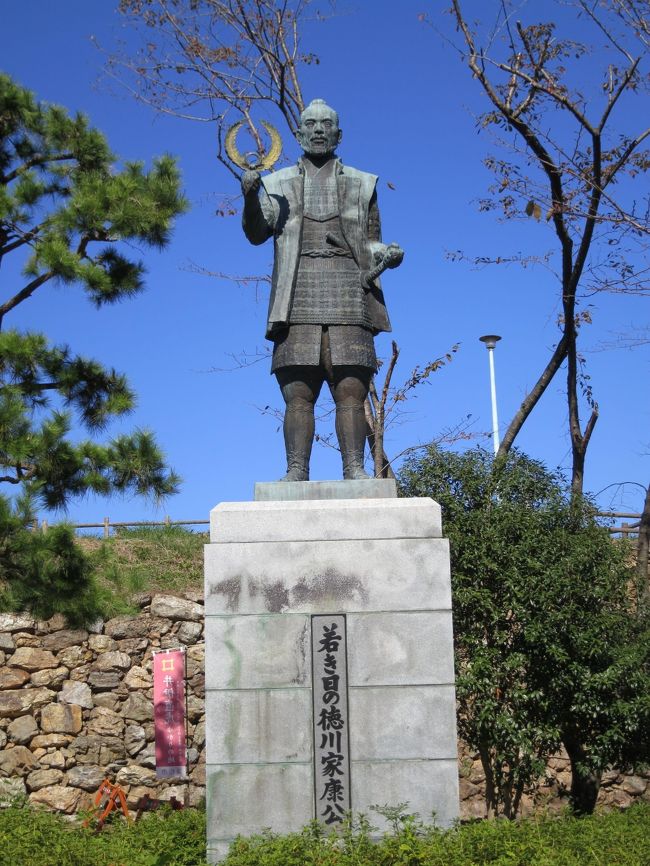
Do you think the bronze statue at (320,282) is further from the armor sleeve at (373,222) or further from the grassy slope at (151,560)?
the grassy slope at (151,560)

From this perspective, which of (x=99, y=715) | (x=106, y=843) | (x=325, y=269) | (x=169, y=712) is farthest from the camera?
(x=99, y=715)

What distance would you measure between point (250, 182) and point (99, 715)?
7628 millimetres

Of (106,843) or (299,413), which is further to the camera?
(106,843)

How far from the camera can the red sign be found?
10711mm

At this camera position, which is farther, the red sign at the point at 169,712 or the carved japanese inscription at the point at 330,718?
the red sign at the point at 169,712

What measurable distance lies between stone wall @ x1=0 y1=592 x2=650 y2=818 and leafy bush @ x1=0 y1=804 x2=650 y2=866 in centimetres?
382

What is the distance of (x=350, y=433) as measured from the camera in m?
5.75

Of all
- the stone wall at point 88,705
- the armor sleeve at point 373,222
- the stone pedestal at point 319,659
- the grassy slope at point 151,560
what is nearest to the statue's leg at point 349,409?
the stone pedestal at point 319,659

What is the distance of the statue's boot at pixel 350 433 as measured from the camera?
5715 mm

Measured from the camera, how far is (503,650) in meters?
8.22

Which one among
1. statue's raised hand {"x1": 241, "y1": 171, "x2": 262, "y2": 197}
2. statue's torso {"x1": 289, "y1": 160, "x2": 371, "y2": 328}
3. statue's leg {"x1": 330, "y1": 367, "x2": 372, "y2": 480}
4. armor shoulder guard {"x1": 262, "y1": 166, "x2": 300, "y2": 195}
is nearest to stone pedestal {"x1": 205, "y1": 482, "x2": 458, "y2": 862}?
statue's leg {"x1": 330, "y1": 367, "x2": 372, "y2": 480}

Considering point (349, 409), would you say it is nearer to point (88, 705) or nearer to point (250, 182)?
point (250, 182)

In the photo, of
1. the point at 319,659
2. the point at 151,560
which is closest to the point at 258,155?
the point at 319,659

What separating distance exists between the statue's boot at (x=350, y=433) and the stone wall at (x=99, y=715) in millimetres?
5903
